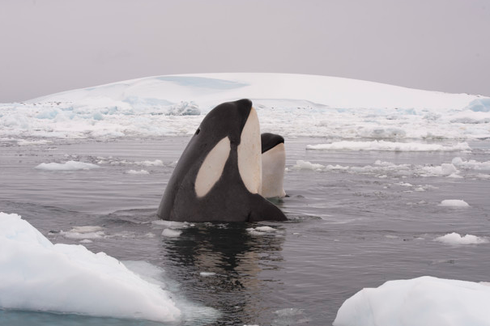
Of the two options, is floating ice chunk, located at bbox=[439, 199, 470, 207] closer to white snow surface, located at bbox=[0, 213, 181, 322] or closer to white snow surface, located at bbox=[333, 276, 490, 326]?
white snow surface, located at bbox=[333, 276, 490, 326]

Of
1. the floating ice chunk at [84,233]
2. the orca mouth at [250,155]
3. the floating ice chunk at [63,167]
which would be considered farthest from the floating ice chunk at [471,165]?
the floating ice chunk at [84,233]

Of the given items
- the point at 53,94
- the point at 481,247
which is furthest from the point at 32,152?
the point at 53,94

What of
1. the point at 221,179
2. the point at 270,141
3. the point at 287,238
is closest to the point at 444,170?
the point at 270,141

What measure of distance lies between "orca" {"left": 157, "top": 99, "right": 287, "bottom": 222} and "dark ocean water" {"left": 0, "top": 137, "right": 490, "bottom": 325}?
11.7 inches

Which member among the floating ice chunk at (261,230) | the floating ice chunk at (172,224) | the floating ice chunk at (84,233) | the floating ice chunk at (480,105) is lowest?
the floating ice chunk at (84,233)

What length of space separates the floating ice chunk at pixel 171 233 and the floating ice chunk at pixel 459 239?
111 inches

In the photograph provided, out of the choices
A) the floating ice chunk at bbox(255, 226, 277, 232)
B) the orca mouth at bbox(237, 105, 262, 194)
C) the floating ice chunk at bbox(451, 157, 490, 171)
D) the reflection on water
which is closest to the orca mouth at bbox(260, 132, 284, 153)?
the orca mouth at bbox(237, 105, 262, 194)

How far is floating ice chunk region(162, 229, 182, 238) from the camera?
7.01 m

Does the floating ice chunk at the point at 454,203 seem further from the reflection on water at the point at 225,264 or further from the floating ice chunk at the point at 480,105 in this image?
the floating ice chunk at the point at 480,105

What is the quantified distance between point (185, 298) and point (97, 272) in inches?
28.1

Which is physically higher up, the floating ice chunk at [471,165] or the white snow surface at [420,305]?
the white snow surface at [420,305]

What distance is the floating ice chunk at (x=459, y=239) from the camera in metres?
6.87

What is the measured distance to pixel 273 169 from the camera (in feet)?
34.5

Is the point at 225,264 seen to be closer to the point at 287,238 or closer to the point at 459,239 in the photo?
the point at 287,238
